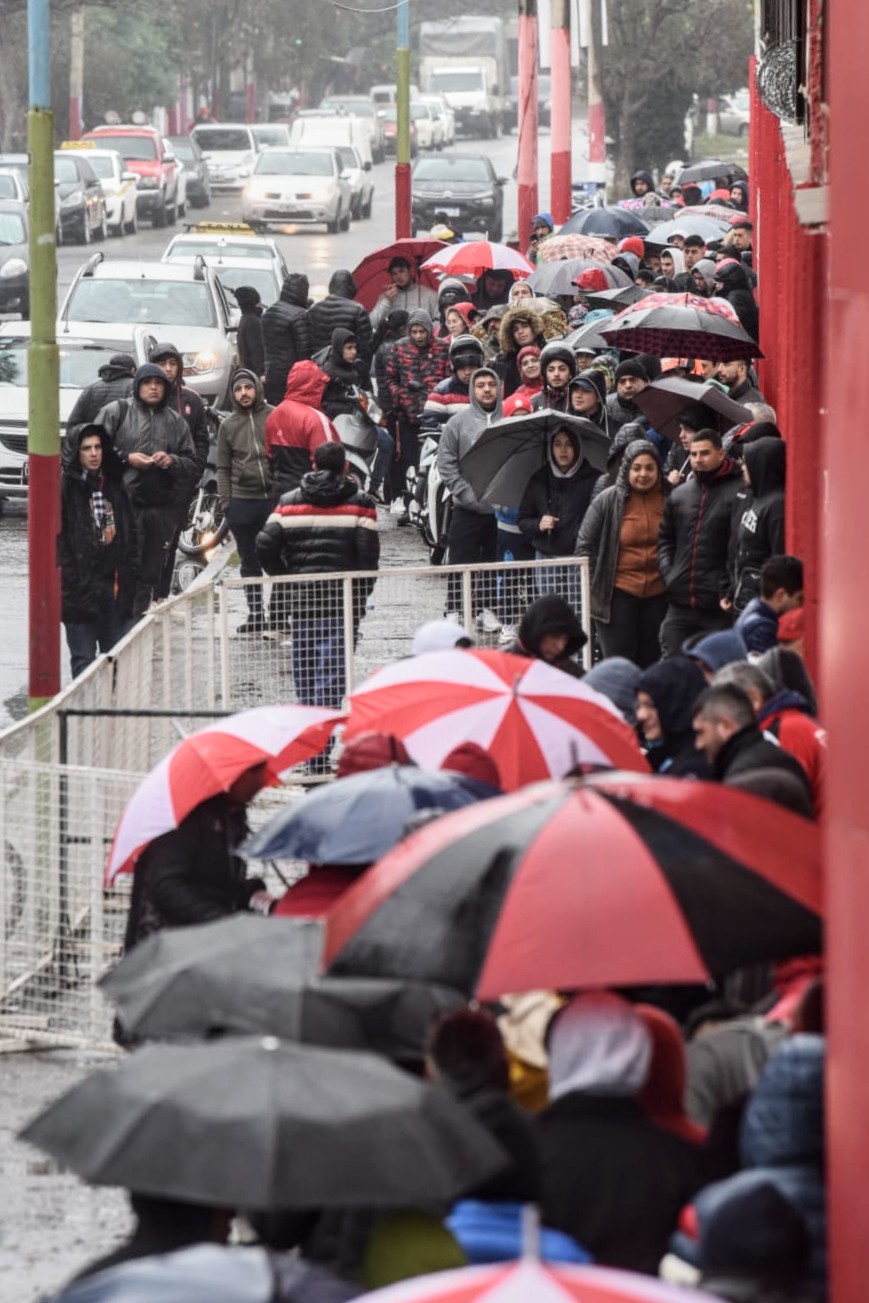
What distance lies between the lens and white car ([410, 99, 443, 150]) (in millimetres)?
77750

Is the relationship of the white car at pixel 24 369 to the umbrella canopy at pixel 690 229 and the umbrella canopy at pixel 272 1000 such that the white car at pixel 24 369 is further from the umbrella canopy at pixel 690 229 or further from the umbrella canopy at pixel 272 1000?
the umbrella canopy at pixel 272 1000

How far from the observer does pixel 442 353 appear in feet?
66.5

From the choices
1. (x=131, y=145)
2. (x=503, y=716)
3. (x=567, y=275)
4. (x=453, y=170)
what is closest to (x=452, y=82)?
(x=131, y=145)

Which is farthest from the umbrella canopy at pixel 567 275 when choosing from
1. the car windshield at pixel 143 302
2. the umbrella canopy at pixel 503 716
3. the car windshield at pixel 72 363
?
the umbrella canopy at pixel 503 716

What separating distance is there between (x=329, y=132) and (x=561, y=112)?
806 inches

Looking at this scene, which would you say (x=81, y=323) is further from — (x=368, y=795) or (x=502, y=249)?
(x=368, y=795)

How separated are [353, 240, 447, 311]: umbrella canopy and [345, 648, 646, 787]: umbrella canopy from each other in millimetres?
17914

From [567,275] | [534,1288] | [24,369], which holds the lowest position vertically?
[534,1288]

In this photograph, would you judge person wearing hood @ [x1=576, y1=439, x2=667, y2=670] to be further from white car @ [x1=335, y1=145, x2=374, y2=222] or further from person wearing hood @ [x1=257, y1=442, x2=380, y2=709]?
white car @ [x1=335, y1=145, x2=374, y2=222]

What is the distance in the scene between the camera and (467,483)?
1466cm

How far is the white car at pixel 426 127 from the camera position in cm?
7775

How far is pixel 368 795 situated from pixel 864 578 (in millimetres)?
2502

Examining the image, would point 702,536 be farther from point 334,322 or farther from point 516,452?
point 334,322

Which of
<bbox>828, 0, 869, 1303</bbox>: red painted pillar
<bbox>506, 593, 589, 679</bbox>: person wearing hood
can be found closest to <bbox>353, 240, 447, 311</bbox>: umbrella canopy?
<bbox>506, 593, 589, 679</bbox>: person wearing hood
